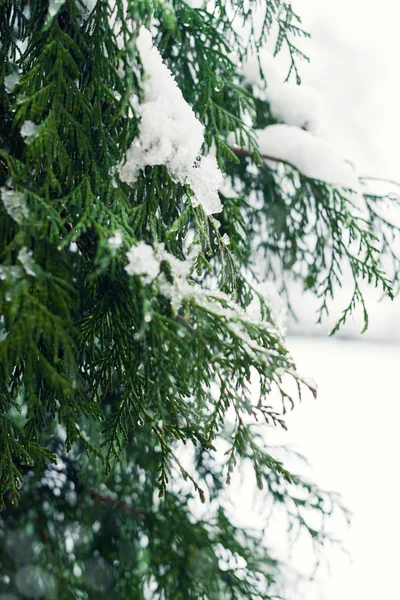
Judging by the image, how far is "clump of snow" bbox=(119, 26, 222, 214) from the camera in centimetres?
142

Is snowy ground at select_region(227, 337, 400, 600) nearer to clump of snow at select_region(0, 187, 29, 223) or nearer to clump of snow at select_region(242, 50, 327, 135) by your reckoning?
clump of snow at select_region(242, 50, 327, 135)

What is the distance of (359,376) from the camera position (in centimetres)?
1104

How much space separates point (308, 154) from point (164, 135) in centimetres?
141

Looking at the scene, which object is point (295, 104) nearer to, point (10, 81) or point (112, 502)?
point (10, 81)

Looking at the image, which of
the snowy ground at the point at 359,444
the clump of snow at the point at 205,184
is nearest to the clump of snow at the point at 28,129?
the clump of snow at the point at 205,184

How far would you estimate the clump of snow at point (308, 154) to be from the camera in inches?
100

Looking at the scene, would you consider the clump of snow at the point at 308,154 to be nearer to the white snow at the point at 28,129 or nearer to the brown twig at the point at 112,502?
the white snow at the point at 28,129

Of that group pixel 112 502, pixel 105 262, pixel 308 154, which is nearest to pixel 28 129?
pixel 105 262

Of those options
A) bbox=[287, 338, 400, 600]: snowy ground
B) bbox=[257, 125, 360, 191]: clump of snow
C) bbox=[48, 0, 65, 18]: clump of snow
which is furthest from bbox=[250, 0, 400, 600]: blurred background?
bbox=[48, 0, 65, 18]: clump of snow

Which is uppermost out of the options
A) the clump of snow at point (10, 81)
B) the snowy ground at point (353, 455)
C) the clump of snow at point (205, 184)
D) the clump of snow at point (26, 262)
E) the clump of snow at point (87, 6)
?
the clump of snow at point (87, 6)

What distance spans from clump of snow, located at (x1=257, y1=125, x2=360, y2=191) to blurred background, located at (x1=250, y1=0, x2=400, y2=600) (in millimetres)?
4746

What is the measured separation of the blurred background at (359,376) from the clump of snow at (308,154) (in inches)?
187

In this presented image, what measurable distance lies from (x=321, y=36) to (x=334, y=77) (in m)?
0.71

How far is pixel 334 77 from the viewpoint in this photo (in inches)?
352
